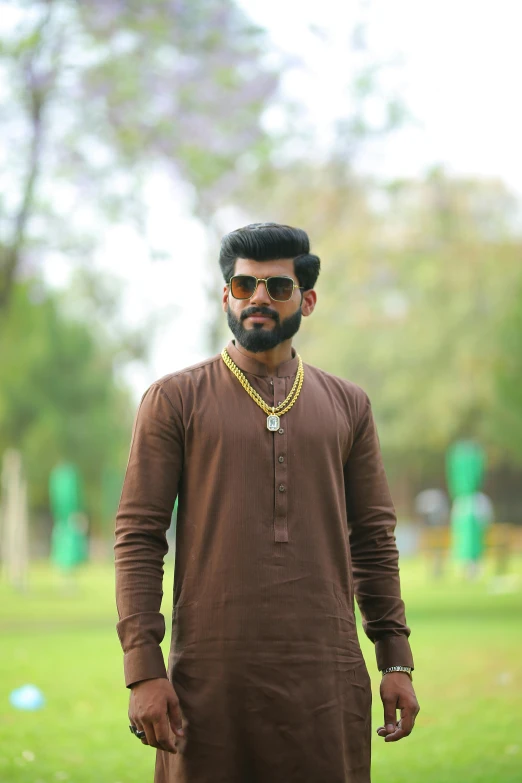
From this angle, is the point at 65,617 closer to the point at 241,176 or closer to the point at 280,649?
the point at 241,176

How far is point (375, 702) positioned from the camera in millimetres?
7145

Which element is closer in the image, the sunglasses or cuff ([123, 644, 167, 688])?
cuff ([123, 644, 167, 688])

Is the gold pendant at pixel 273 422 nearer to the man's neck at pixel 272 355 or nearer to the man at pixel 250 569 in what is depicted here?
the man at pixel 250 569

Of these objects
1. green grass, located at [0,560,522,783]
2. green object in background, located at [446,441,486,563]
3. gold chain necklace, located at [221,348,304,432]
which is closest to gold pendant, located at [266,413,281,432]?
gold chain necklace, located at [221,348,304,432]

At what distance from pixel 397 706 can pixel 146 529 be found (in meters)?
0.79

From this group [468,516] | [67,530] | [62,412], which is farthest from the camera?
[62,412]

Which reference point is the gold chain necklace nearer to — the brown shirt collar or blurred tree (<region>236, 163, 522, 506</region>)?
the brown shirt collar

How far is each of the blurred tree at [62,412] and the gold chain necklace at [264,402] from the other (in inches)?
1025

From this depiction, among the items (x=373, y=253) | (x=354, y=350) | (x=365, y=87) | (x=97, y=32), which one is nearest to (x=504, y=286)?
(x=354, y=350)

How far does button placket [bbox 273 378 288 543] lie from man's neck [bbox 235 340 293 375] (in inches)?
8.3

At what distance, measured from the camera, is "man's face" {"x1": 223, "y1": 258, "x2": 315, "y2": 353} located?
116 inches

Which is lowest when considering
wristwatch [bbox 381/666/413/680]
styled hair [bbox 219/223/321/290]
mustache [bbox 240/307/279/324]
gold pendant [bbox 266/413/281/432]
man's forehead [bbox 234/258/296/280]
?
wristwatch [bbox 381/666/413/680]

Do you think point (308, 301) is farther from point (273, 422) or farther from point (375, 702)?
point (375, 702)

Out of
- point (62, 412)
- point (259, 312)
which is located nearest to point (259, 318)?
point (259, 312)
